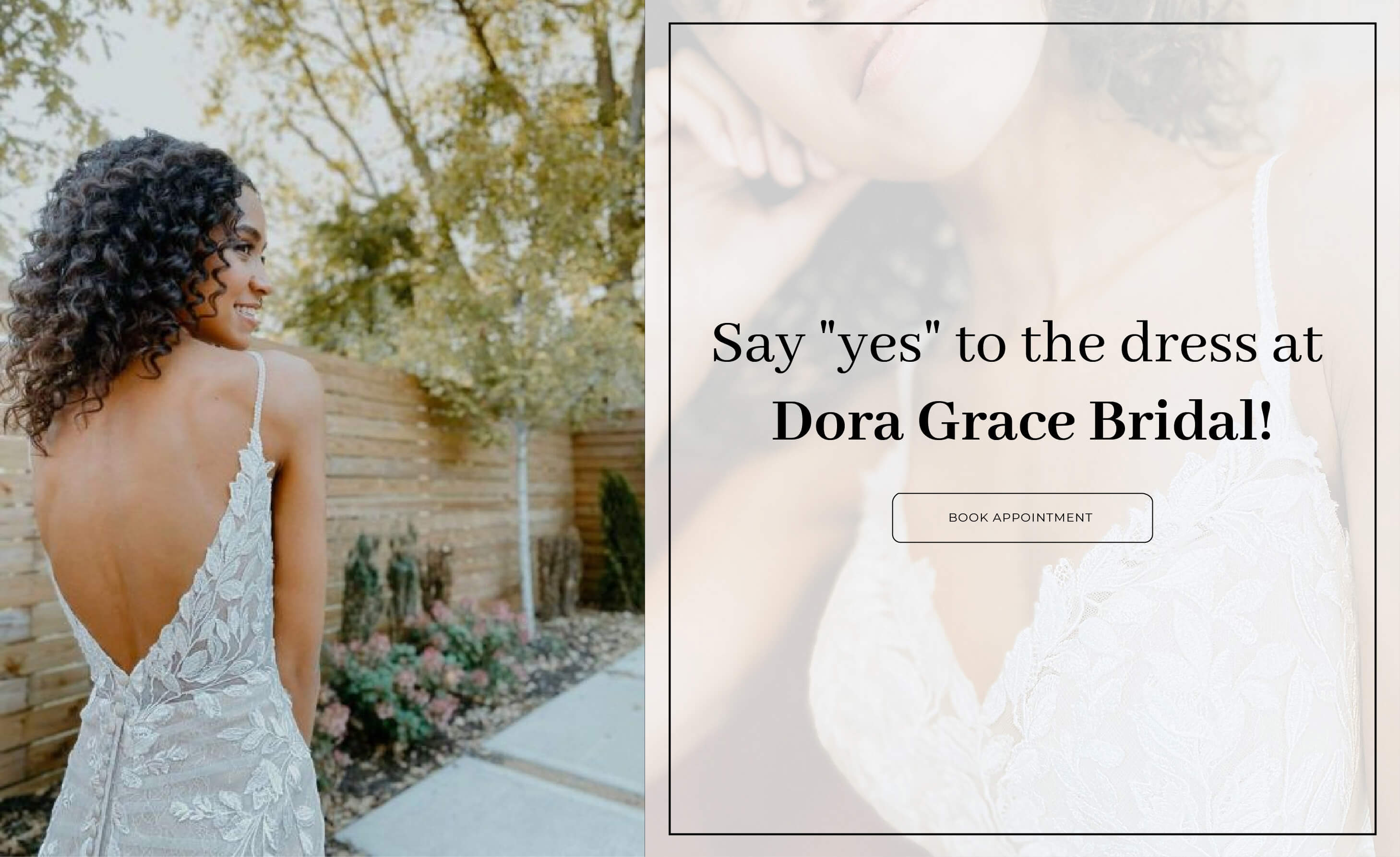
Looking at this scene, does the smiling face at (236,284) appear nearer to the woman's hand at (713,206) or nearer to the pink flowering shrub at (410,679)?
the woman's hand at (713,206)

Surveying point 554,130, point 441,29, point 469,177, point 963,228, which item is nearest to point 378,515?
point 469,177

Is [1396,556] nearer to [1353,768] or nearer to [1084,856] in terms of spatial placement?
[1353,768]

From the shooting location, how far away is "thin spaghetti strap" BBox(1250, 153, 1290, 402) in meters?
1.10

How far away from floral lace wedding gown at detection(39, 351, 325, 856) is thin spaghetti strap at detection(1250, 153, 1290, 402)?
1458 millimetres

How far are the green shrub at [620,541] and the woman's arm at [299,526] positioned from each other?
388cm

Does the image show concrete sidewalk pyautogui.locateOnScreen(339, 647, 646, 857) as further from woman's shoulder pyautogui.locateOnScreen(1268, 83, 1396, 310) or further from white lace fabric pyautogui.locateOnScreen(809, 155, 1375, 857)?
woman's shoulder pyautogui.locateOnScreen(1268, 83, 1396, 310)

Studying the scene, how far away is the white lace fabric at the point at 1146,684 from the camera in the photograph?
1099mm

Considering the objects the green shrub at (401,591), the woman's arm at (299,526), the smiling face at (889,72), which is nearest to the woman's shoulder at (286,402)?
the woman's arm at (299,526)

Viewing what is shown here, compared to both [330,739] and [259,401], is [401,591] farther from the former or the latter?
A: [259,401]

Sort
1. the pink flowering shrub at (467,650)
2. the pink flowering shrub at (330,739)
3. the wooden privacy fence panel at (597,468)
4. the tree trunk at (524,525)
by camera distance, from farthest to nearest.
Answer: the wooden privacy fence panel at (597,468), the tree trunk at (524,525), the pink flowering shrub at (467,650), the pink flowering shrub at (330,739)

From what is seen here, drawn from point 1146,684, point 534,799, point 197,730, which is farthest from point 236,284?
point 534,799

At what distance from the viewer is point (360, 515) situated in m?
3.47

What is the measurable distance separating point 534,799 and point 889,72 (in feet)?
7.93

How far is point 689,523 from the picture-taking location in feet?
3.73
